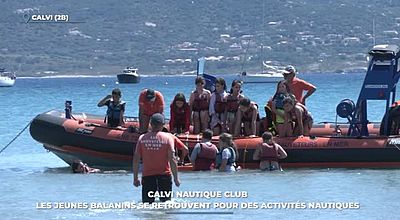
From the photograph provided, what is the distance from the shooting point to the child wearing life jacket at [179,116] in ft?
62.8

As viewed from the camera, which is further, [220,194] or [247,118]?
[247,118]

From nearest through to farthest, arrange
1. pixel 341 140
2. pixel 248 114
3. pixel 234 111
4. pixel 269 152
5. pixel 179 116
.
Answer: pixel 269 152 < pixel 341 140 < pixel 248 114 < pixel 234 111 < pixel 179 116

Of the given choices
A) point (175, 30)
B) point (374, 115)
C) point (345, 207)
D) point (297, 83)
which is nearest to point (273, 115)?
point (297, 83)

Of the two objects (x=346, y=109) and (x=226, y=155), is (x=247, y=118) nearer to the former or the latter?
(x=226, y=155)

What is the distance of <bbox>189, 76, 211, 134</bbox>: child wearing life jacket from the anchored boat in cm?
43

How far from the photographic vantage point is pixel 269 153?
18344 mm

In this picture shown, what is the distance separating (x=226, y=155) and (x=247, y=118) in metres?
1.31

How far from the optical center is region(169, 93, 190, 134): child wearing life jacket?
1916 centimetres

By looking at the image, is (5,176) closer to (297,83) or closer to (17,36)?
(297,83)

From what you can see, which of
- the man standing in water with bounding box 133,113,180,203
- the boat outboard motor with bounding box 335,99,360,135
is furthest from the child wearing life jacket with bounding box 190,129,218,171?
the man standing in water with bounding box 133,113,180,203

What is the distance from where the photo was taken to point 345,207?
15312 mm

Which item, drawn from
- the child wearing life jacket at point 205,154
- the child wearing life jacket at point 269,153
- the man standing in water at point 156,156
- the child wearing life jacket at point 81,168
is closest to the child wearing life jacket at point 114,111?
the child wearing life jacket at point 81,168

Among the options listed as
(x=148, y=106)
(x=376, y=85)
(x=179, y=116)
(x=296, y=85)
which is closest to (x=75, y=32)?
(x=179, y=116)

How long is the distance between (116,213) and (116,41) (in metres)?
123
